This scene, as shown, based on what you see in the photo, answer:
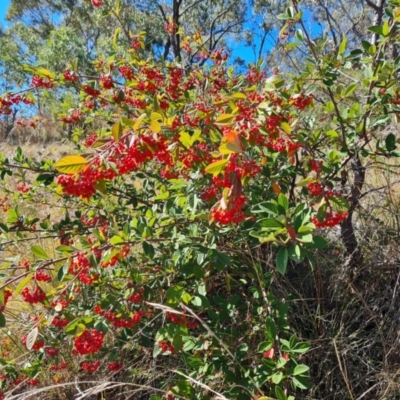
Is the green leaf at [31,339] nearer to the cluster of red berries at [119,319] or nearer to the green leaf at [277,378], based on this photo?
the cluster of red berries at [119,319]

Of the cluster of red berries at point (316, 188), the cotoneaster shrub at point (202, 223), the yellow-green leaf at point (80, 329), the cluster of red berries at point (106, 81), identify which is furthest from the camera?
the cluster of red berries at point (106, 81)

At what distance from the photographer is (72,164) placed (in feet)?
3.94

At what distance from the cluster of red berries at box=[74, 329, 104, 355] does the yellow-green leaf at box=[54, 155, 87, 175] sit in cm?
63

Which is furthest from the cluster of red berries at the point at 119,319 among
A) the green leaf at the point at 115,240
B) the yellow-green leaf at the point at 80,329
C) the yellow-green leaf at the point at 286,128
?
the yellow-green leaf at the point at 286,128

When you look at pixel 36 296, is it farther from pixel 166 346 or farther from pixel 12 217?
pixel 12 217

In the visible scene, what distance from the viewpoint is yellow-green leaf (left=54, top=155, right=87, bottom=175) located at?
1188mm

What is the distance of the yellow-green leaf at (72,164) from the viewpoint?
1.19 meters

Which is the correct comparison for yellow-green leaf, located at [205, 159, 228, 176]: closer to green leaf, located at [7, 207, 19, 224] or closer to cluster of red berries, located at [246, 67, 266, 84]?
cluster of red berries, located at [246, 67, 266, 84]

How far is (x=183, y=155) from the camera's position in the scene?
5.41 ft

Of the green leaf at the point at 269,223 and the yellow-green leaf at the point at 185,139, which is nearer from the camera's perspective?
the green leaf at the point at 269,223

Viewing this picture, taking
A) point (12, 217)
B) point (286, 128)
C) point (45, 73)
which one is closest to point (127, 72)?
point (45, 73)

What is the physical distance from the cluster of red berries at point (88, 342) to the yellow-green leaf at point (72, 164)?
632 mm

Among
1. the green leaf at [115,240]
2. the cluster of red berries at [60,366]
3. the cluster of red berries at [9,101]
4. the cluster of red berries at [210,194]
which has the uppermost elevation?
the cluster of red berries at [9,101]

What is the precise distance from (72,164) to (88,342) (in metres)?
0.67
